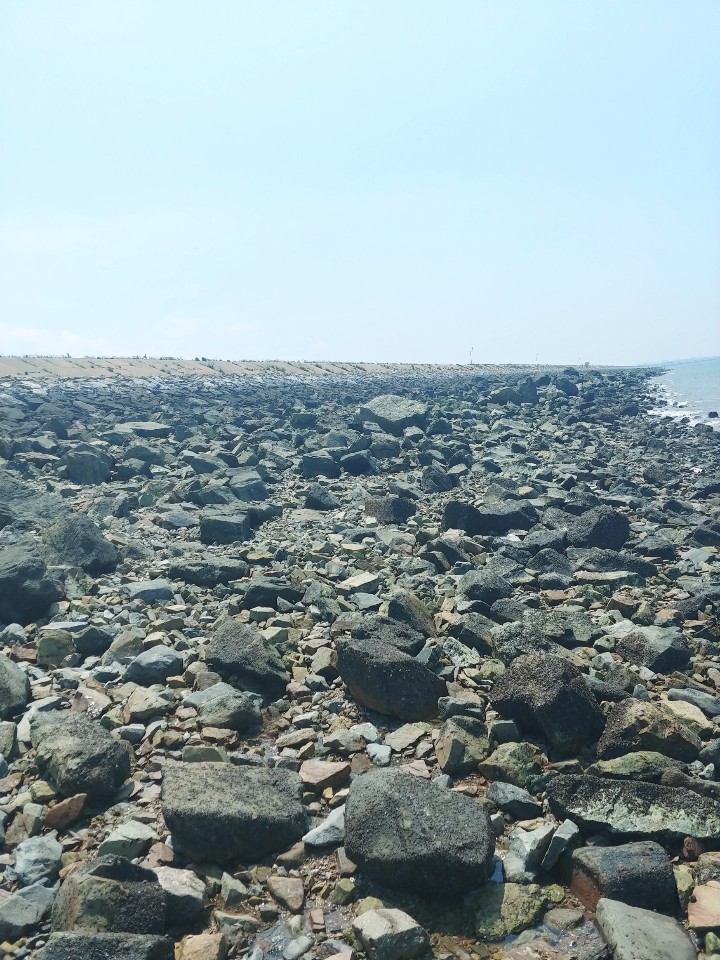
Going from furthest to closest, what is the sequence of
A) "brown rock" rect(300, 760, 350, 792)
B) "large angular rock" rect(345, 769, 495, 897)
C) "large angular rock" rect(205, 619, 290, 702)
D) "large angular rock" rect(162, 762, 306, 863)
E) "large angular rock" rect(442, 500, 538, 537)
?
"large angular rock" rect(442, 500, 538, 537) < "large angular rock" rect(205, 619, 290, 702) < "brown rock" rect(300, 760, 350, 792) < "large angular rock" rect(162, 762, 306, 863) < "large angular rock" rect(345, 769, 495, 897)

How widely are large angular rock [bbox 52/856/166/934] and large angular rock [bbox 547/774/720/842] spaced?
2.26 meters

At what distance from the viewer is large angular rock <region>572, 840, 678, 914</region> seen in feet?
10.5

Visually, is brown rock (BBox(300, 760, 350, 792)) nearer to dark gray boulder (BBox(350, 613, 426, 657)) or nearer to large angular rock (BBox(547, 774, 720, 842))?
large angular rock (BBox(547, 774, 720, 842))

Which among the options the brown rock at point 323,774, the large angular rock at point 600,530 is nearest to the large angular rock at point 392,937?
the brown rock at point 323,774

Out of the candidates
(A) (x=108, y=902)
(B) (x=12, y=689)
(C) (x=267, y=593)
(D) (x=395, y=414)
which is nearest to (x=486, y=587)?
(C) (x=267, y=593)

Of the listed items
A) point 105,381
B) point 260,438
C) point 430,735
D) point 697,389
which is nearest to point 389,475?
point 260,438

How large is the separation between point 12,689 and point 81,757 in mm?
1327

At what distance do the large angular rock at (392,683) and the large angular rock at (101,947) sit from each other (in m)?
2.42

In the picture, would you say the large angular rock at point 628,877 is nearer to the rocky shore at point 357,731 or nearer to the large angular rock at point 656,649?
the rocky shore at point 357,731

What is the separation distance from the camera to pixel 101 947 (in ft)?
9.08

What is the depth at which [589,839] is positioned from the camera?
3.63 metres

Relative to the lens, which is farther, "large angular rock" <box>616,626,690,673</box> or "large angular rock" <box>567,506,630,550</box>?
"large angular rock" <box>567,506,630,550</box>

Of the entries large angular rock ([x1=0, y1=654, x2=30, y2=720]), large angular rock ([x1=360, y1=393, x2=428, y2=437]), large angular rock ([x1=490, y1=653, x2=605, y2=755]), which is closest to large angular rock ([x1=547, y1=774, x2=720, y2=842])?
large angular rock ([x1=490, y1=653, x2=605, y2=755])

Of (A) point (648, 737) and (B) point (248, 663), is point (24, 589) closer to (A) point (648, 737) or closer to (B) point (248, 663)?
(B) point (248, 663)
